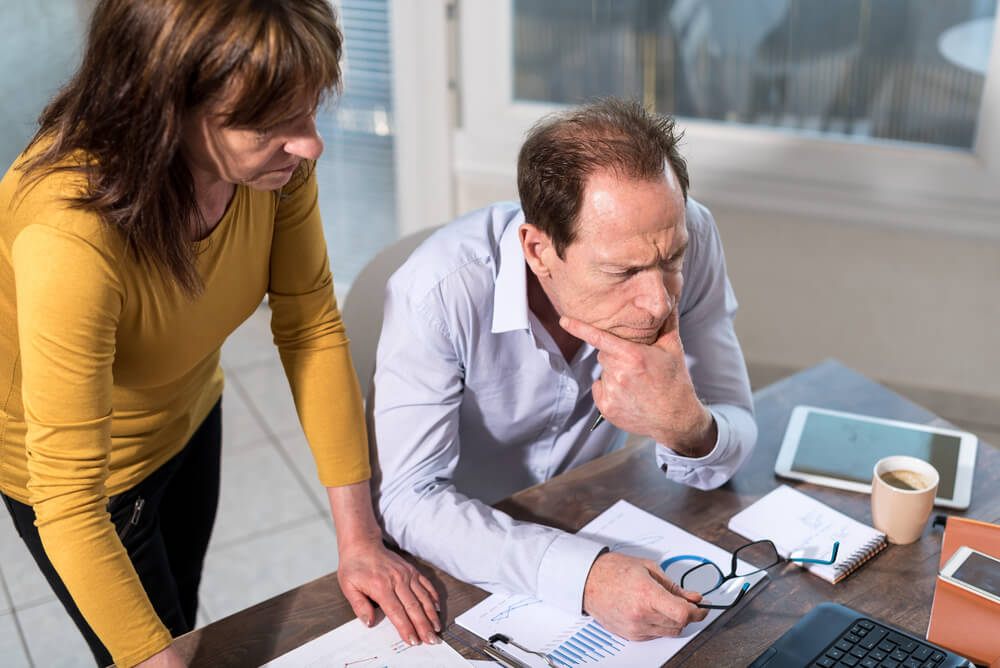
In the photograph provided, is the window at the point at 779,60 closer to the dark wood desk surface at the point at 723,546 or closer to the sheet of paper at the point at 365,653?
the dark wood desk surface at the point at 723,546

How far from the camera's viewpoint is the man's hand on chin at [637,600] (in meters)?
1.12

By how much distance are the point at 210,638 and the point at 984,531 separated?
3.21 feet

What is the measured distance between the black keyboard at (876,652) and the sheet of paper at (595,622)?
14 centimetres

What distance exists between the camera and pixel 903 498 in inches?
49.7

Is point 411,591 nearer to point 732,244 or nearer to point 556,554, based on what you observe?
point 556,554

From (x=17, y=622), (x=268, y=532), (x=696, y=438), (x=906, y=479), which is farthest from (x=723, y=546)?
(x=17, y=622)

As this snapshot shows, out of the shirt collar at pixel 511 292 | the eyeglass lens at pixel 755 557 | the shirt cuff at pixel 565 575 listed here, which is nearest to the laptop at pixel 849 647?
the eyeglass lens at pixel 755 557

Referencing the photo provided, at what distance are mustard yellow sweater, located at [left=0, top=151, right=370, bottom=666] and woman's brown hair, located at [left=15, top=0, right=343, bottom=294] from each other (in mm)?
34

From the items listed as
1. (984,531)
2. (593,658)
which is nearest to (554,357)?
(593,658)

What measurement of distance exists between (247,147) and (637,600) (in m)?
0.67

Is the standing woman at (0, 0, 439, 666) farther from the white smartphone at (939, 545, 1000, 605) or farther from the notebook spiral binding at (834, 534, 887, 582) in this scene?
the white smartphone at (939, 545, 1000, 605)

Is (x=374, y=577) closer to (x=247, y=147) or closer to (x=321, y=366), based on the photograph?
(x=321, y=366)

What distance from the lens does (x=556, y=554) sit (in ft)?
3.94

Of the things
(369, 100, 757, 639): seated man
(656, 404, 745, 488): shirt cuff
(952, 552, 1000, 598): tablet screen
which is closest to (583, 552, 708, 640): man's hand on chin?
(369, 100, 757, 639): seated man
